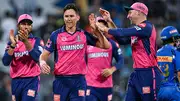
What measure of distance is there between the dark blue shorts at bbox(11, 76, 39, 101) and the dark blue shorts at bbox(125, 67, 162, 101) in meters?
2.16

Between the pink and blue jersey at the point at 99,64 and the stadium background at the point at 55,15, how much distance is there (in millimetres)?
4999

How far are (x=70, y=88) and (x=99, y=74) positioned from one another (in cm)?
220

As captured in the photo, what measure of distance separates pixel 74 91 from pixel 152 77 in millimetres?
1666

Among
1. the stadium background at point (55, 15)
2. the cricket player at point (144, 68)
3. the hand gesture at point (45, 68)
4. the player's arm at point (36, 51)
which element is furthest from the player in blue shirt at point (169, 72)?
the stadium background at point (55, 15)

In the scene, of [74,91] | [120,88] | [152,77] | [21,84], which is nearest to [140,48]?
[152,77]

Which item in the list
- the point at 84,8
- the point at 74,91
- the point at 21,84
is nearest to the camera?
the point at 74,91

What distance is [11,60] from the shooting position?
15.8 meters

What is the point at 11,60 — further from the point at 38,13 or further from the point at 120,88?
the point at 38,13

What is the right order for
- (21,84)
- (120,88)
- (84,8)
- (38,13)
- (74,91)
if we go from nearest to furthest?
(74,91) → (21,84) → (120,88) → (38,13) → (84,8)

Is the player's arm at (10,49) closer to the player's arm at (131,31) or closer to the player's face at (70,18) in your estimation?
the player's face at (70,18)

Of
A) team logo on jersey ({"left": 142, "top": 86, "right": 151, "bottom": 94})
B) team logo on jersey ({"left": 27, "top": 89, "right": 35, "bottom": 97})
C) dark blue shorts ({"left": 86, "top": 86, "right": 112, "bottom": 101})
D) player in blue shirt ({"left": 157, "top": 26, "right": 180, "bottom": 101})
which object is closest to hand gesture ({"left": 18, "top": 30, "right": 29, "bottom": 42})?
team logo on jersey ({"left": 27, "top": 89, "right": 35, "bottom": 97})

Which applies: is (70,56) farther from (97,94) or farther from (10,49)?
(97,94)

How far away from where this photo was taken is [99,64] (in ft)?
55.6

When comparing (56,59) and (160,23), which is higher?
(160,23)
